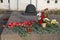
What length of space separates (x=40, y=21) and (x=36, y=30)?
0.43m

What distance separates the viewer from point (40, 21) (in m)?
6.98

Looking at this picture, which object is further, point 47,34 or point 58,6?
point 58,6

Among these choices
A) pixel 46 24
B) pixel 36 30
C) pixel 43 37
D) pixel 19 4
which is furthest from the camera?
pixel 19 4

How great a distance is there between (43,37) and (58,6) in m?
8.53

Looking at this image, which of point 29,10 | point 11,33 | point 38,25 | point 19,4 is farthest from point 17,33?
point 19,4

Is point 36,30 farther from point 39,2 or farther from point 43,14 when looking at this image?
point 39,2

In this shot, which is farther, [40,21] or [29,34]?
[40,21]

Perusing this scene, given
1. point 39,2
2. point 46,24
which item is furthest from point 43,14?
point 39,2

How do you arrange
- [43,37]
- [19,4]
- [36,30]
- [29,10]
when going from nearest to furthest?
[43,37]
[36,30]
[29,10]
[19,4]

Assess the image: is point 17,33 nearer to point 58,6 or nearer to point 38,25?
point 38,25

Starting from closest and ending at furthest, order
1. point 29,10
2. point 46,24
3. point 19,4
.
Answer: point 46,24 → point 29,10 → point 19,4

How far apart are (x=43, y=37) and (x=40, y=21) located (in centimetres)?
86

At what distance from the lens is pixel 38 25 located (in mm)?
7125

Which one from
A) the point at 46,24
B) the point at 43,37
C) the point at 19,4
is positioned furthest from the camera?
the point at 19,4
